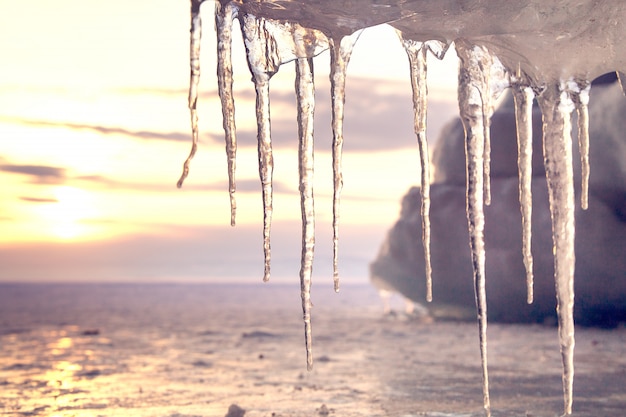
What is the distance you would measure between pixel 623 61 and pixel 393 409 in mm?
4656

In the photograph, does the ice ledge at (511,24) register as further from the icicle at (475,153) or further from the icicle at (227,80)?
the icicle at (475,153)

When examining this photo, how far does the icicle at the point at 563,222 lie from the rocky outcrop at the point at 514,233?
13.4 metres

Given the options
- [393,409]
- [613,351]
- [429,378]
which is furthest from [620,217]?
[393,409]

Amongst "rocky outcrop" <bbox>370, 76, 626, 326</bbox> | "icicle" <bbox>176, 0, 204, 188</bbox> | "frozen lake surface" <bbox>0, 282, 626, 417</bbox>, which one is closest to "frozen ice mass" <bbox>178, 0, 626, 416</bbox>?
"icicle" <bbox>176, 0, 204, 188</bbox>

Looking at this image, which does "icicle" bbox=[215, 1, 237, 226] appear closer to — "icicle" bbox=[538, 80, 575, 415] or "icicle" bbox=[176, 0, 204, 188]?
"icicle" bbox=[176, 0, 204, 188]

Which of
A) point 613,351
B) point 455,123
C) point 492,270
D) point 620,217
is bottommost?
point 613,351

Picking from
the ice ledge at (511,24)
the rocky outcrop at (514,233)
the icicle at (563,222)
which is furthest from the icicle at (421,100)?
the rocky outcrop at (514,233)

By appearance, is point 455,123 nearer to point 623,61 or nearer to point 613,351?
point 613,351

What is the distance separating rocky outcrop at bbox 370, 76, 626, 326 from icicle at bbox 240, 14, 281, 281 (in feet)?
49.1

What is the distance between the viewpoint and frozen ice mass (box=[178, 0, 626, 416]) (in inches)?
189

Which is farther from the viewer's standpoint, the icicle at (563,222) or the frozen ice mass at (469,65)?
the icicle at (563,222)

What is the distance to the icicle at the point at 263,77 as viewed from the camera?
194 inches

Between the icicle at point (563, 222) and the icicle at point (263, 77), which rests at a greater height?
the icicle at point (263, 77)

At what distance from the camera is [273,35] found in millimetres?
5012
